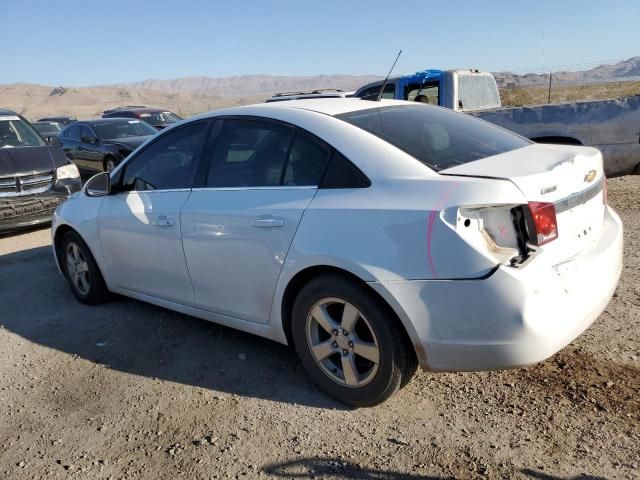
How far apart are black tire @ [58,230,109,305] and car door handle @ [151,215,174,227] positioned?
1110 millimetres

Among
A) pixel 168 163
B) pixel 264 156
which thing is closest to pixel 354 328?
pixel 264 156

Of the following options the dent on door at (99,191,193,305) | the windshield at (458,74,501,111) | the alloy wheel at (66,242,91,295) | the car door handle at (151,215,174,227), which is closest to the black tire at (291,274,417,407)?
the dent on door at (99,191,193,305)

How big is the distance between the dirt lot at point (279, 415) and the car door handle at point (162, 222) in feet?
2.87

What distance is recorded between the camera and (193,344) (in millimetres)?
4062

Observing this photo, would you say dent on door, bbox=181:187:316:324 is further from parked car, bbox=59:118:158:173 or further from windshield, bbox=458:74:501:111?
parked car, bbox=59:118:158:173

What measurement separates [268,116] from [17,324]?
2864 millimetres

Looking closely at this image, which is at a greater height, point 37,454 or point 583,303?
point 583,303

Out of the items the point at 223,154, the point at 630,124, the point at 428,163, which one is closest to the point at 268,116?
the point at 223,154

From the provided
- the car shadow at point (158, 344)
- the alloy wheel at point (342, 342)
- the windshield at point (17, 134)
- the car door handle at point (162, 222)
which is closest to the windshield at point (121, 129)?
the windshield at point (17, 134)

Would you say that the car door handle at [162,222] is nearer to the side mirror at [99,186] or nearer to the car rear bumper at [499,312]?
the side mirror at [99,186]

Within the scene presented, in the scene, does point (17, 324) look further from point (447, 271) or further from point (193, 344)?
point (447, 271)

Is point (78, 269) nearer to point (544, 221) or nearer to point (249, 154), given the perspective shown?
point (249, 154)

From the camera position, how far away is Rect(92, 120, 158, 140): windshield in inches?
493

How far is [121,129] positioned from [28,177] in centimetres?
509
